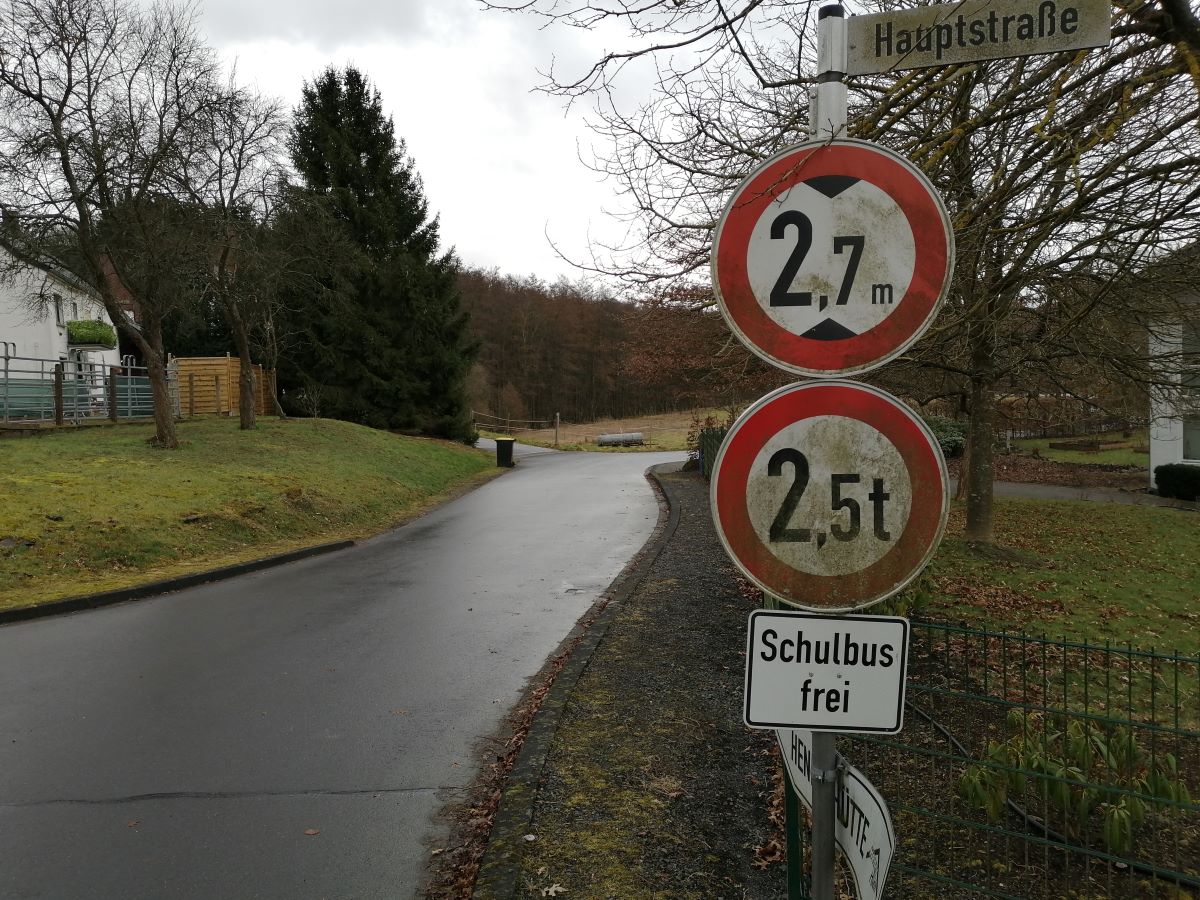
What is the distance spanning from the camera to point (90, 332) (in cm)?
3934

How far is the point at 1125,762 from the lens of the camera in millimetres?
3564

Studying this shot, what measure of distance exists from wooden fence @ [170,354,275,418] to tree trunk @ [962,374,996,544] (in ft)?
78.3

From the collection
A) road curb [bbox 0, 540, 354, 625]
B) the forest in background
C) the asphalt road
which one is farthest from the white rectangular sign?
the forest in background

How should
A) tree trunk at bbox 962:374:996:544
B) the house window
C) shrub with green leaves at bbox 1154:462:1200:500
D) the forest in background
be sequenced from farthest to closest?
1. the forest in background
2. the house window
3. shrub with green leaves at bbox 1154:462:1200:500
4. tree trunk at bbox 962:374:996:544

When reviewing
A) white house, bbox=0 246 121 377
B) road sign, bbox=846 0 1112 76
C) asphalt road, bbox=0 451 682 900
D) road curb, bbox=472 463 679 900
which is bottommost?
asphalt road, bbox=0 451 682 900

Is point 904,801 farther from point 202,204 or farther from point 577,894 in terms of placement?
point 202,204

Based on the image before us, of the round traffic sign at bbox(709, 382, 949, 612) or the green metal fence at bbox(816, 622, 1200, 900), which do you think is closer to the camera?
the round traffic sign at bbox(709, 382, 949, 612)

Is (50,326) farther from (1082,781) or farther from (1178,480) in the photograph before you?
(1082,781)

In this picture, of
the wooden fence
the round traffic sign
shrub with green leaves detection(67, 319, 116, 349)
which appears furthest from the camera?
shrub with green leaves detection(67, 319, 116, 349)

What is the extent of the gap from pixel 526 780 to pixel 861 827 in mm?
2812

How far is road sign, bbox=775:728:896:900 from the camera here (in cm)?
188

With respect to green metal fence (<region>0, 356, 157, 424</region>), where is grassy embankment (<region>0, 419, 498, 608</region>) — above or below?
below

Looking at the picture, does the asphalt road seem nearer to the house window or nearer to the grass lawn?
the grass lawn

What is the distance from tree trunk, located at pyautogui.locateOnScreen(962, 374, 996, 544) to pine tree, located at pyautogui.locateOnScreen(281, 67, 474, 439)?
931 inches
